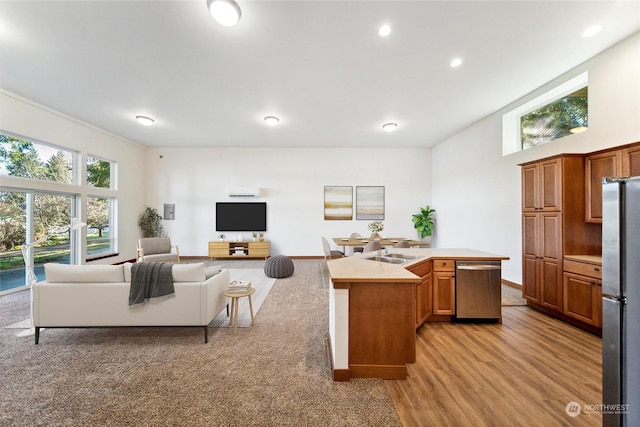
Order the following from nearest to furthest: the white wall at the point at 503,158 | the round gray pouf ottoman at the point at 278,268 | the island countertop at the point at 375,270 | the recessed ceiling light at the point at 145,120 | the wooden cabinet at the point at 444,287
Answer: the island countertop at the point at 375,270
the white wall at the point at 503,158
the wooden cabinet at the point at 444,287
the recessed ceiling light at the point at 145,120
the round gray pouf ottoman at the point at 278,268

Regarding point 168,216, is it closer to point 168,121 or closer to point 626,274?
point 168,121

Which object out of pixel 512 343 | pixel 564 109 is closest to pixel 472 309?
pixel 512 343

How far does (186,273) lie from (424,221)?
6.37m

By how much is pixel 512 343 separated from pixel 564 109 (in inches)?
146

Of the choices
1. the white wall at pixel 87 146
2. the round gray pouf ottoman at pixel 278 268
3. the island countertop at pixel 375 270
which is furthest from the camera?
the round gray pouf ottoman at pixel 278 268

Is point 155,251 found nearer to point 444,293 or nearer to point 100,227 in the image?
point 100,227

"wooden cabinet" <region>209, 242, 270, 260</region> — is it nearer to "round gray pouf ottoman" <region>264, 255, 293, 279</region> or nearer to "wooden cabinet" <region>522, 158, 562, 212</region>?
"round gray pouf ottoman" <region>264, 255, 293, 279</region>

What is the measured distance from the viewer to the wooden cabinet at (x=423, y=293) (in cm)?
278

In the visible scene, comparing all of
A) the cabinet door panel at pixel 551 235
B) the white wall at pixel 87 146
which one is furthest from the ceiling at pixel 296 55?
the cabinet door panel at pixel 551 235

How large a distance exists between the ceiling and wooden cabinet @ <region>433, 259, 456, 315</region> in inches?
101

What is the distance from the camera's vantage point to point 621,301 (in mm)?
1066

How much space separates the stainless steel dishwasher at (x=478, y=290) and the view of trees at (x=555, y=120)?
2.63 metres

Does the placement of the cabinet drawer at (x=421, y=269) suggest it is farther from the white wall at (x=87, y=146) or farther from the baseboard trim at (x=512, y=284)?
the white wall at (x=87, y=146)

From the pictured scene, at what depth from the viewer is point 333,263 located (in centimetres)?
249
